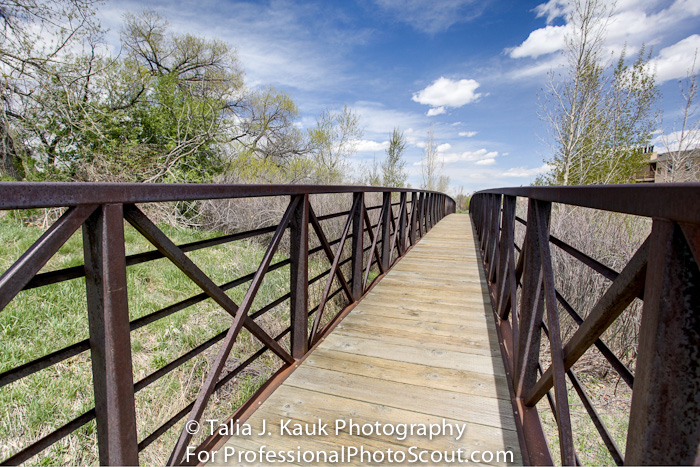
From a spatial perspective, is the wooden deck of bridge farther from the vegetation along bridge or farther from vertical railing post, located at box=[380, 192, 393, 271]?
vertical railing post, located at box=[380, 192, 393, 271]

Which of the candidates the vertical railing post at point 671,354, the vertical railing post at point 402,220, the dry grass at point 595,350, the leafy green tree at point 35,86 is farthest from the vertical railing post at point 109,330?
the leafy green tree at point 35,86

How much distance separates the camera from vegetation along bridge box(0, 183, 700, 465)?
1.94 ft

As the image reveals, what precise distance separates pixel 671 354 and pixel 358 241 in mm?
2317

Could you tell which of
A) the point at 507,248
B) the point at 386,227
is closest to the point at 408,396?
the point at 507,248

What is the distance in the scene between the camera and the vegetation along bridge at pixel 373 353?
590mm

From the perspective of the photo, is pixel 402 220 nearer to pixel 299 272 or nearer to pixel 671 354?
pixel 299 272

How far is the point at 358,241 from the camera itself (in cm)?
282

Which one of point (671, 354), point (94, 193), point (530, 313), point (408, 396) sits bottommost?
point (408, 396)

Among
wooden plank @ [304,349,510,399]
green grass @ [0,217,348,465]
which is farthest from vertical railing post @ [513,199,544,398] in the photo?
green grass @ [0,217,348,465]

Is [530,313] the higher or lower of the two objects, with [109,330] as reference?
lower

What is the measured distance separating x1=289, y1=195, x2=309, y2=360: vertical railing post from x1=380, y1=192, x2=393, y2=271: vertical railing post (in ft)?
5.53

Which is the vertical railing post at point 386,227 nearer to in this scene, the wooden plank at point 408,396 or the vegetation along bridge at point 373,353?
the vegetation along bridge at point 373,353

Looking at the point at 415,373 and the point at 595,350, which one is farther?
the point at 595,350

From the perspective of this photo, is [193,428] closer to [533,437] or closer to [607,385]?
[533,437]
